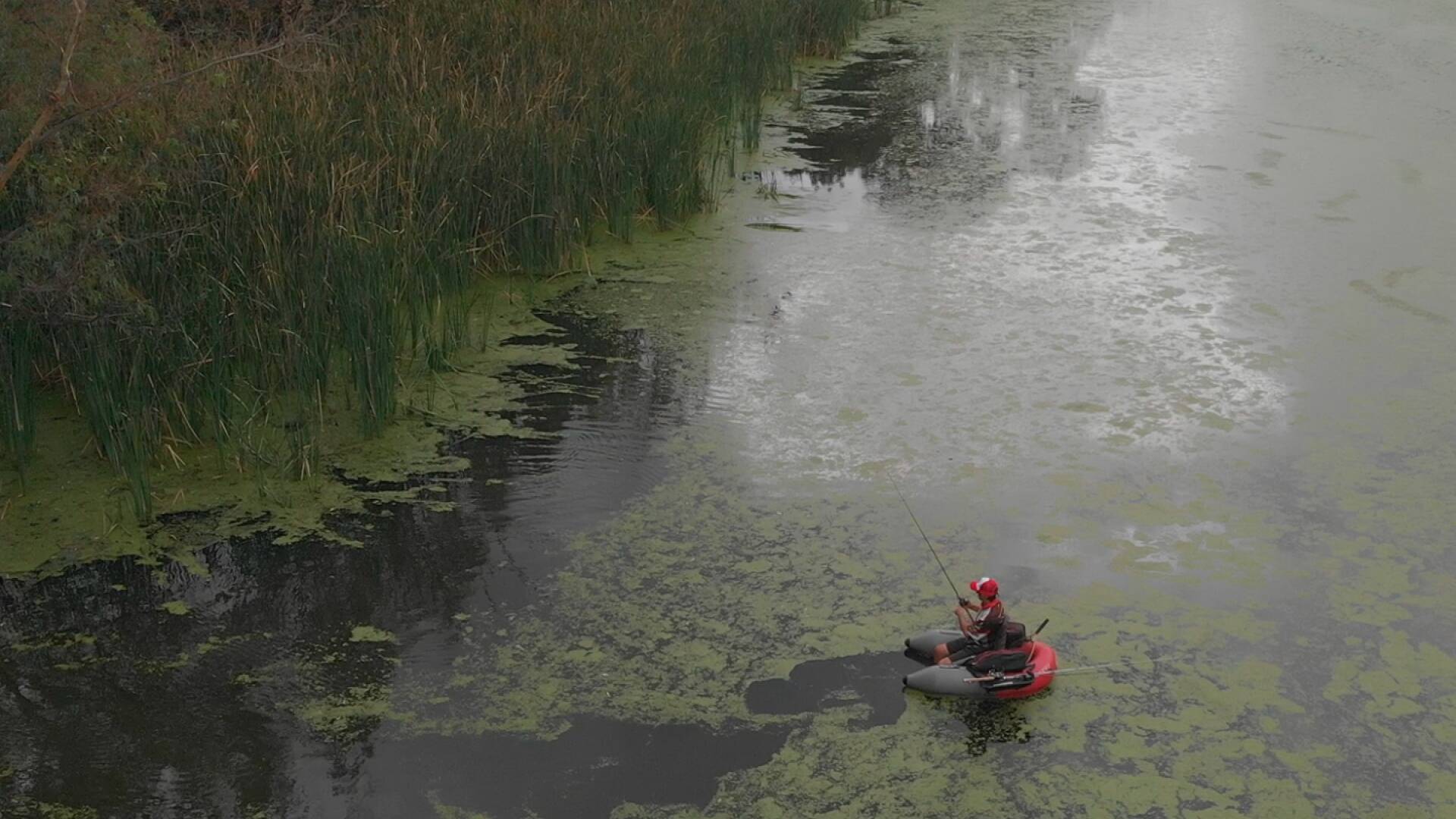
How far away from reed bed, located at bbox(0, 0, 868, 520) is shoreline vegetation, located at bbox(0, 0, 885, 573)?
10mm

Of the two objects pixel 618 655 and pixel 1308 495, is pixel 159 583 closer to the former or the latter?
pixel 618 655

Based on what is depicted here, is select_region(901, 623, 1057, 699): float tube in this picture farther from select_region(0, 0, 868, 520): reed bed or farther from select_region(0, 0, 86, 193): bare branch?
select_region(0, 0, 86, 193): bare branch

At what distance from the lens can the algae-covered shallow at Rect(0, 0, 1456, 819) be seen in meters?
2.56

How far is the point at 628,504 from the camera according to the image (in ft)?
11.6

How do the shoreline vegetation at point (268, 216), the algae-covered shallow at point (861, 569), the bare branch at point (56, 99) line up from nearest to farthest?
the algae-covered shallow at point (861, 569) → the bare branch at point (56, 99) → the shoreline vegetation at point (268, 216)

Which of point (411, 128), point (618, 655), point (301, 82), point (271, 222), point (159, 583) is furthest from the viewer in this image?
point (301, 82)

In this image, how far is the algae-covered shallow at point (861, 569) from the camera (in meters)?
2.56

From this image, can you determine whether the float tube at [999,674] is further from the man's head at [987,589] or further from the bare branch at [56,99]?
the bare branch at [56,99]

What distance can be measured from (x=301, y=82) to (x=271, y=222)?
139 cm

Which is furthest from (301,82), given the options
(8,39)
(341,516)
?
(341,516)

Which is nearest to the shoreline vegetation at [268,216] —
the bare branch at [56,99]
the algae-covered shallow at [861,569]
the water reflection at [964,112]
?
the bare branch at [56,99]

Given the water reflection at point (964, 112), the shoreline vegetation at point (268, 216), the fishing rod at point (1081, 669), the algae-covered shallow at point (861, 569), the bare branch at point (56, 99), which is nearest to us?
the algae-covered shallow at point (861, 569)

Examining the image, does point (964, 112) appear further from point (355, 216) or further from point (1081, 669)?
point (1081, 669)

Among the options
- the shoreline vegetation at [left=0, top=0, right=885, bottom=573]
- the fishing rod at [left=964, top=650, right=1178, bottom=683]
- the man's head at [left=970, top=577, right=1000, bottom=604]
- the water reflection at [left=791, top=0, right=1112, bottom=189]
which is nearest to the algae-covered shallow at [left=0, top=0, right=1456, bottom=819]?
the fishing rod at [left=964, top=650, right=1178, bottom=683]
